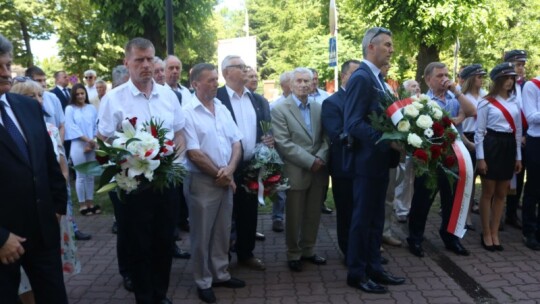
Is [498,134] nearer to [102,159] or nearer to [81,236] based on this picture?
[102,159]

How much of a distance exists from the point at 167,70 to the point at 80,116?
238cm

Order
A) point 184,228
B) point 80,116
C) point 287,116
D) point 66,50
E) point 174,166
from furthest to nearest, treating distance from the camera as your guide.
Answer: point 66,50 < point 80,116 < point 184,228 < point 287,116 < point 174,166

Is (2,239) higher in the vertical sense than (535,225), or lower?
higher

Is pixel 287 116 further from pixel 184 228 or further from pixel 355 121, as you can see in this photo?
pixel 184 228

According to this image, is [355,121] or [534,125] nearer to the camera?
[355,121]

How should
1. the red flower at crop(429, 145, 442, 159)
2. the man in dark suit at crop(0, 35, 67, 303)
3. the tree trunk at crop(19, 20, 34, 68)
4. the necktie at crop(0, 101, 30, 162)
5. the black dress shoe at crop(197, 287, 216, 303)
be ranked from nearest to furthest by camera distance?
the man in dark suit at crop(0, 35, 67, 303)
the necktie at crop(0, 101, 30, 162)
the red flower at crop(429, 145, 442, 159)
the black dress shoe at crop(197, 287, 216, 303)
the tree trunk at crop(19, 20, 34, 68)

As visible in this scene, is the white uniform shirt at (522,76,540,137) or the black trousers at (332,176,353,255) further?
the white uniform shirt at (522,76,540,137)

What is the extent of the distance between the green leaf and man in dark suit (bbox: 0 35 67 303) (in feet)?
1.73

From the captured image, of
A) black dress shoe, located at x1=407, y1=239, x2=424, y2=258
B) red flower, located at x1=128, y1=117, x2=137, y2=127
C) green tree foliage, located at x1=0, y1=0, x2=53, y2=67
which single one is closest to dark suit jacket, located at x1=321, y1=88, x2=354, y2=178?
black dress shoe, located at x1=407, y1=239, x2=424, y2=258

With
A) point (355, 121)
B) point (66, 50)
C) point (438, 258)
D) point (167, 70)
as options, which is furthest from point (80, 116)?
point (66, 50)

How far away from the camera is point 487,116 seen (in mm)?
5922

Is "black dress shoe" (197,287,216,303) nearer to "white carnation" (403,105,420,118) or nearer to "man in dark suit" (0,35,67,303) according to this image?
"man in dark suit" (0,35,67,303)

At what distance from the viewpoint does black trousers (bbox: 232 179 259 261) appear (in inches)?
214

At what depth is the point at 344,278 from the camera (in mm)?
5207
